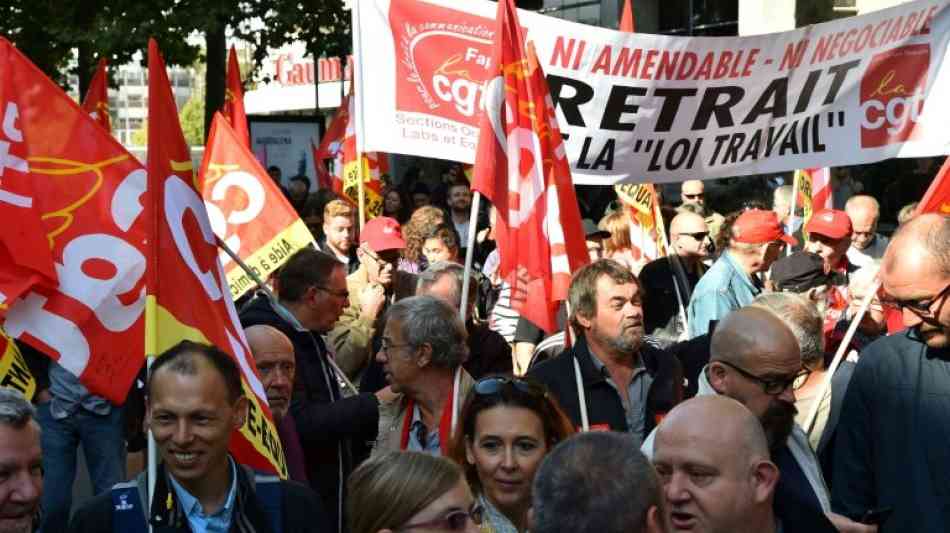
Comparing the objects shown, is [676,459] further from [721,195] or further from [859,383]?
[721,195]

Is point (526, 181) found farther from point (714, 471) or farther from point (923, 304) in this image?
point (714, 471)

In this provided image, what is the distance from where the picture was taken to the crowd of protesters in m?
3.63

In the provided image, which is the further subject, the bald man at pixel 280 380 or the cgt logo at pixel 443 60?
the cgt logo at pixel 443 60

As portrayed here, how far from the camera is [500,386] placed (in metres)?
4.89

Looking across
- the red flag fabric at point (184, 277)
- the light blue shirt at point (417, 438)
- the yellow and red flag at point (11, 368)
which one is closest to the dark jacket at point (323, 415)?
the light blue shirt at point (417, 438)

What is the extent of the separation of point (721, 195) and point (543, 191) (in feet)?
37.9

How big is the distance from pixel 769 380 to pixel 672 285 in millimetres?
4459

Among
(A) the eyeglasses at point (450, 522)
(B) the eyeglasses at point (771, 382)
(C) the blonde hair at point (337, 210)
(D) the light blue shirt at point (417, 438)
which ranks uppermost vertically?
(C) the blonde hair at point (337, 210)

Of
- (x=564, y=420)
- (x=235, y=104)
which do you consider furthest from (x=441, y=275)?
(x=235, y=104)

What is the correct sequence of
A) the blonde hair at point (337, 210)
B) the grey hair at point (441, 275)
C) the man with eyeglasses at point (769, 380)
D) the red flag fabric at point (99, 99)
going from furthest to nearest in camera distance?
the red flag fabric at point (99, 99)
the blonde hair at point (337, 210)
the grey hair at point (441, 275)
the man with eyeglasses at point (769, 380)

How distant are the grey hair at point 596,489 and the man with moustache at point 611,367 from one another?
2602mm

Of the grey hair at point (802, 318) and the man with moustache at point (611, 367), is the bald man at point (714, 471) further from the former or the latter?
the man with moustache at point (611, 367)

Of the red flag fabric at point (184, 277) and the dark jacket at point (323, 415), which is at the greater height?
the red flag fabric at point (184, 277)

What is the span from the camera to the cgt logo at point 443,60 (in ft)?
27.4
